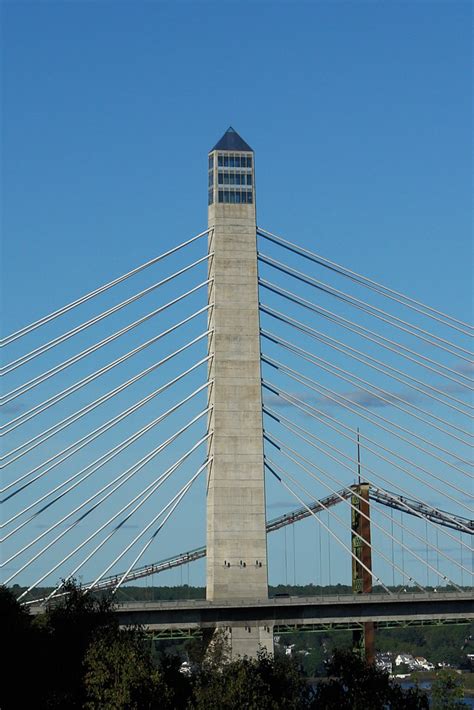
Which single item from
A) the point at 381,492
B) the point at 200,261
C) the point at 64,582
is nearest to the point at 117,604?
the point at 64,582

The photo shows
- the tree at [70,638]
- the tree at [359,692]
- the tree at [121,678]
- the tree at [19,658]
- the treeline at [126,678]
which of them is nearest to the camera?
the tree at [121,678]

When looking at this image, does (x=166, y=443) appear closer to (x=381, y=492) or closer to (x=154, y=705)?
(x=154, y=705)

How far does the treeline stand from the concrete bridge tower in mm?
17336

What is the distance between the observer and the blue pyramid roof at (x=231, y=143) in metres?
106

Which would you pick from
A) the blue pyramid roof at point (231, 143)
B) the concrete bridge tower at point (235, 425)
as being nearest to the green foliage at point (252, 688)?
the concrete bridge tower at point (235, 425)

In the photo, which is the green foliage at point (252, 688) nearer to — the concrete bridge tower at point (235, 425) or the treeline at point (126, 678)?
the treeline at point (126, 678)

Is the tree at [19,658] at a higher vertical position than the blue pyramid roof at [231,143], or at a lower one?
lower

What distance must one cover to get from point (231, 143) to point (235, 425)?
62.5ft

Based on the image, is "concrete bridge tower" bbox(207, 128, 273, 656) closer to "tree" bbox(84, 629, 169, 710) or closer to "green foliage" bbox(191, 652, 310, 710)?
"green foliage" bbox(191, 652, 310, 710)

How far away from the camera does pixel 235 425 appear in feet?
331

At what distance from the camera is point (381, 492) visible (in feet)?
436

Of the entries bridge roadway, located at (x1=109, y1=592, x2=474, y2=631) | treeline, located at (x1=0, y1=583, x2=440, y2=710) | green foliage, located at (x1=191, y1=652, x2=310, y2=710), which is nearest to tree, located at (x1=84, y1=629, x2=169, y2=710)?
treeline, located at (x1=0, y1=583, x2=440, y2=710)

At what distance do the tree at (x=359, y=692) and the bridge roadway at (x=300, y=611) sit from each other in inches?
841

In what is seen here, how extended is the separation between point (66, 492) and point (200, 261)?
63.0 feet
